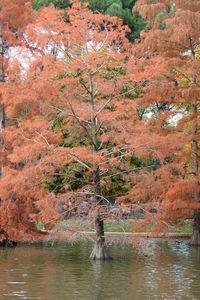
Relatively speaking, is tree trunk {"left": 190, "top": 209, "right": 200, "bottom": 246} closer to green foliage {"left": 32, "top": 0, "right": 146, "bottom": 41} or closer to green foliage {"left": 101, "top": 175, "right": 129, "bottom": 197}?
green foliage {"left": 101, "top": 175, "right": 129, "bottom": 197}

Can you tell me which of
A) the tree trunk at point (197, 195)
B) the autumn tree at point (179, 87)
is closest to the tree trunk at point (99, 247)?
the autumn tree at point (179, 87)

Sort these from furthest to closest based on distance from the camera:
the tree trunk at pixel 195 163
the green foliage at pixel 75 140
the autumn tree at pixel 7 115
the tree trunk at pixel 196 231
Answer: the green foliage at pixel 75 140 < the tree trunk at pixel 195 163 < the tree trunk at pixel 196 231 < the autumn tree at pixel 7 115

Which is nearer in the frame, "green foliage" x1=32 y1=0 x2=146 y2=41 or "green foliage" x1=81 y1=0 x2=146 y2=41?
"green foliage" x1=32 y1=0 x2=146 y2=41

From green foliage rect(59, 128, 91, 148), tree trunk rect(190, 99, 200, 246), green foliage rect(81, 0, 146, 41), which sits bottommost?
tree trunk rect(190, 99, 200, 246)

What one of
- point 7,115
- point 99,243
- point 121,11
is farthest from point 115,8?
point 99,243

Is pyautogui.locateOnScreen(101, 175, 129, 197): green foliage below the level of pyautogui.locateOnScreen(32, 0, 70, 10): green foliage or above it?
below

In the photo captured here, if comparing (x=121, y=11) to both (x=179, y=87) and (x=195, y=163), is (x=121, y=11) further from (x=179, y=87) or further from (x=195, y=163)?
(x=195, y=163)

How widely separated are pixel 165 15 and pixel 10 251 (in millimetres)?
13828

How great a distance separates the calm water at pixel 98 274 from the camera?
1475 cm

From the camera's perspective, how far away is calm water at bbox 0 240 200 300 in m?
14.8

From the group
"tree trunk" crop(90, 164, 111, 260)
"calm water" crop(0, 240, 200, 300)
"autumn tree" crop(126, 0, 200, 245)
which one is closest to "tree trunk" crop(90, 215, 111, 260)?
"tree trunk" crop(90, 164, 111, 260)

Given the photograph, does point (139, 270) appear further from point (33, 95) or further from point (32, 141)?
point (33, 95)

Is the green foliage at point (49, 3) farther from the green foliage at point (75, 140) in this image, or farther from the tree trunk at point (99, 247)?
the tree trunk at point (99, 247)

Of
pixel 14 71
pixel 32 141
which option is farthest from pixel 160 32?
pixel 32 141
